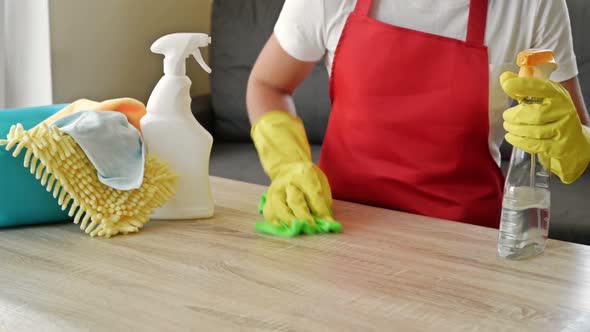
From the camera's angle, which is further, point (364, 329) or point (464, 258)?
point (464, 258)

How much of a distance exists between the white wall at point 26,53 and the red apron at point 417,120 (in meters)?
1.43

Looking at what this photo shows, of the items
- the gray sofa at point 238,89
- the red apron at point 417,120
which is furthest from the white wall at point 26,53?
the red apron at point 417,120

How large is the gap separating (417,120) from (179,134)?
50 cm

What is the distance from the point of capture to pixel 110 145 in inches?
50.1

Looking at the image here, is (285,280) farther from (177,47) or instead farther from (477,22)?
(477,22)

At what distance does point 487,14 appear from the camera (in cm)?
159

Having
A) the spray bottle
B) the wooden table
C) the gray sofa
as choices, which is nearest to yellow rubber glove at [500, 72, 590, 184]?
the spray bottle

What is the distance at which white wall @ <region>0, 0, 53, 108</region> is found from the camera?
2744mm

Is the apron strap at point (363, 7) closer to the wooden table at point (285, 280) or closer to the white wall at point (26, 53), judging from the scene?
the wooden table at point (285, 280)

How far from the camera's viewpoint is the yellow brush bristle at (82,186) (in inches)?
48.0

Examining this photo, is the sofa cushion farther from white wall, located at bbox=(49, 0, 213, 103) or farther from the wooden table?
the wooden table

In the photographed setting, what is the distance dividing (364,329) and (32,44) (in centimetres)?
217

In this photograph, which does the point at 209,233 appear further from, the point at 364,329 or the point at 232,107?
the point at 232,107

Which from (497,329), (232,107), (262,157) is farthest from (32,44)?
(497,329)
